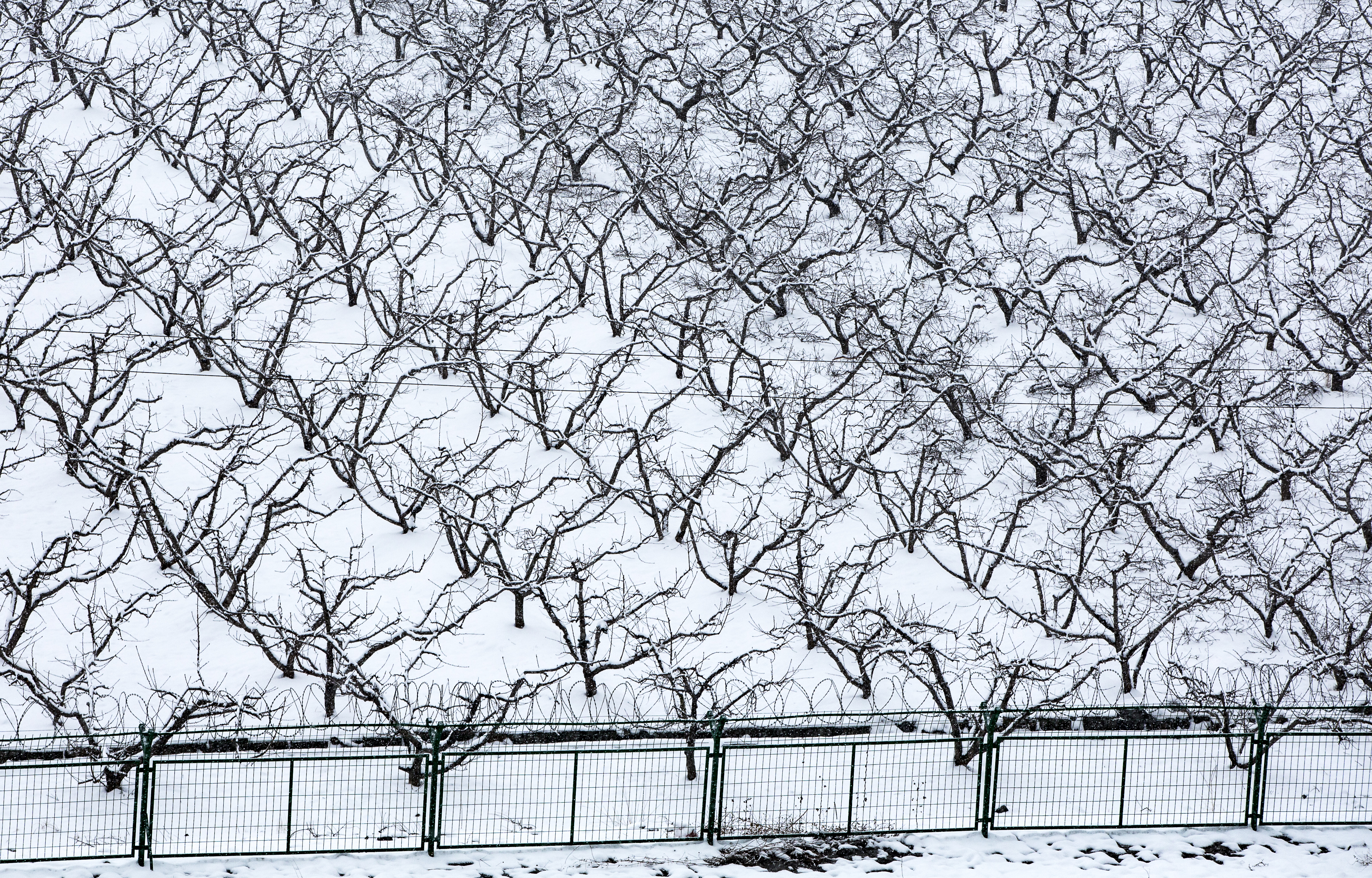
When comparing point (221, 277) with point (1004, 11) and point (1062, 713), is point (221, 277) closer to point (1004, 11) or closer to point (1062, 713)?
point (1062, 713)

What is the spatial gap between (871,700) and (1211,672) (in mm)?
5406

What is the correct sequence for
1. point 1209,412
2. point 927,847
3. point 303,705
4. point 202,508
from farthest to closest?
point 1209,412 → point 202,508 → point 303,705 → point 927,847

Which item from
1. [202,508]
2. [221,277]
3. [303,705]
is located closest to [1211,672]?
[303,705]

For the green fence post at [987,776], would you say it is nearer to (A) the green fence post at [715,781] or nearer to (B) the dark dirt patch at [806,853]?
(B) the dark dirt patch at [806,853]

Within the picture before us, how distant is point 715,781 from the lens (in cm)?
1980

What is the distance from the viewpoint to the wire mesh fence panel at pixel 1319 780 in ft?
68.4

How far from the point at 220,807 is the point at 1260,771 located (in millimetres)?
13333

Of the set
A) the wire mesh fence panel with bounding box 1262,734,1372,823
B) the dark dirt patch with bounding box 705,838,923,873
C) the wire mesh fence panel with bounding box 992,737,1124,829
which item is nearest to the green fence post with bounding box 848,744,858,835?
the dark dirt patch with bounding box 705,838,923,873

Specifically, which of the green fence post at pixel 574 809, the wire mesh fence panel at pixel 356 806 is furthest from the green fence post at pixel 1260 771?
the wire mesh fence panel at pixel 356 806

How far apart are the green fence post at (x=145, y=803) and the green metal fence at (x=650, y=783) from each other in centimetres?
3

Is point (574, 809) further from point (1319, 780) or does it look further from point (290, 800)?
point (1319, 780)

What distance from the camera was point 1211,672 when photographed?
79.6ft

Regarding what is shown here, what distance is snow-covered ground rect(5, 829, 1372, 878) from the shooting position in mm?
18922

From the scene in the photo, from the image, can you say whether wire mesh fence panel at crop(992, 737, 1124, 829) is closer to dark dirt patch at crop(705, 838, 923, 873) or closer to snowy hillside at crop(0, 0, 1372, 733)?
snowy hillside at crop(0, 0, 1372, 733)
